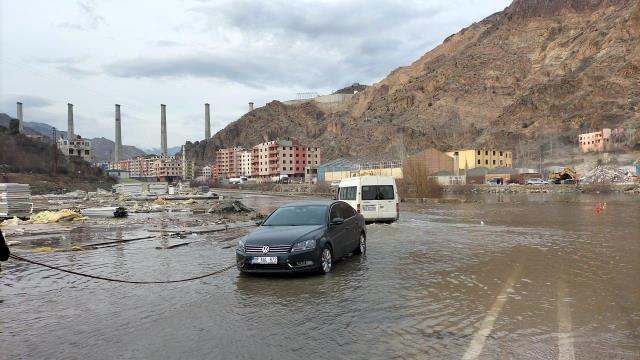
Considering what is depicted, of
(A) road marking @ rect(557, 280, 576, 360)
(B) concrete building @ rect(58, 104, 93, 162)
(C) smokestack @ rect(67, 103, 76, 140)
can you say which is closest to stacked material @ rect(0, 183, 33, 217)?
(A) road marking @ rect(557, 280, 576, 360)

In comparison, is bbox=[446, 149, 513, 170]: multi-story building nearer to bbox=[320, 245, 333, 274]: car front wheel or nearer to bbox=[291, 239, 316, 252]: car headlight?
bbox=[320, 245, 333, 274]: car front wheel

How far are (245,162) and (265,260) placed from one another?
181 metres

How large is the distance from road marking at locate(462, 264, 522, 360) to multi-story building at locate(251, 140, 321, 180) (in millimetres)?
141945

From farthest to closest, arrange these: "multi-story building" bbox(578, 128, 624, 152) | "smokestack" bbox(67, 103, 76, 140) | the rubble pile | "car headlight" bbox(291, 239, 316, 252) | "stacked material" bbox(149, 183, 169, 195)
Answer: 1. "smokestack" bbox(67, 103, 76, 140)
2. "multi-story building" bbox(578, 128, 624, 152)
3. the rubble pile
4. "stacked material" bbox(149, 183, 169, 195)
5. "car headlight" bbox(291, 239, 316, 252)

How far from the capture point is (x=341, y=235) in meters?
11.6

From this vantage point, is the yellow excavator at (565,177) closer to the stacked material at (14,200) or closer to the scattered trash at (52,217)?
the scattered trash at (52,217)

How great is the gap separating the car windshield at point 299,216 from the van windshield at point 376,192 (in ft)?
33.2

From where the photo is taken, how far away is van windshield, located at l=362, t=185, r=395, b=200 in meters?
21.9

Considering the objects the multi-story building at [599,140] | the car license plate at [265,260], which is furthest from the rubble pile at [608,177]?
the car license plate at [265,260]

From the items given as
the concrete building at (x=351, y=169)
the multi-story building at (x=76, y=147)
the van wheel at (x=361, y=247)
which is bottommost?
the van wheel at (x=361, y=247)

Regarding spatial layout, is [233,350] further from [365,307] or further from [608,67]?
[608,67]

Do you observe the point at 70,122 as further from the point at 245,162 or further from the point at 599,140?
Result: the point at 599,140

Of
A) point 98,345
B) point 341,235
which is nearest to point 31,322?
point 98,345

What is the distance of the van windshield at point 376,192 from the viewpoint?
21891mm
